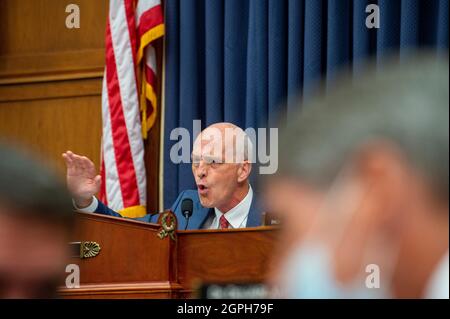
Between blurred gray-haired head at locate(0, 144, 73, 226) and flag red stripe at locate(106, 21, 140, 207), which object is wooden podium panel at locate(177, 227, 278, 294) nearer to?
flag red stripe at locate(106, 21, 140, 207)

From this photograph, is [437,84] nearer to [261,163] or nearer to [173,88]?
[261,163]

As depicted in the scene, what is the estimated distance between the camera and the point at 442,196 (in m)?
0.96

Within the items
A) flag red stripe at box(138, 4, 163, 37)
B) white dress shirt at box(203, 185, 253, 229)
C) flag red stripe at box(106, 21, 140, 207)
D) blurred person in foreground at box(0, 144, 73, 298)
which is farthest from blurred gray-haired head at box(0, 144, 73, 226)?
flag red stripe at box(138, 4, 163, 37)

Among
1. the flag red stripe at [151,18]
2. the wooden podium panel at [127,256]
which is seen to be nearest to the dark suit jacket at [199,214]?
the wooden podium panel at [127,256]

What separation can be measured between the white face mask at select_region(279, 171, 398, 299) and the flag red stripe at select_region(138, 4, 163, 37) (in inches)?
219

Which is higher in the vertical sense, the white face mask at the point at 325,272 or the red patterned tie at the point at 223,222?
the white face mask at the point at 325,272

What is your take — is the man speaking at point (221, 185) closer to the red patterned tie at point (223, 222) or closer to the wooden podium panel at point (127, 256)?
the red patterned tie at point (223, 222)

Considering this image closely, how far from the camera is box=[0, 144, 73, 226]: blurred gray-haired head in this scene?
1014 millimetres

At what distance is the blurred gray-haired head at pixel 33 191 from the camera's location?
1.01 metres

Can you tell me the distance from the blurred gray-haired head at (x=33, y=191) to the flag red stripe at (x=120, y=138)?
5356 millimetres
